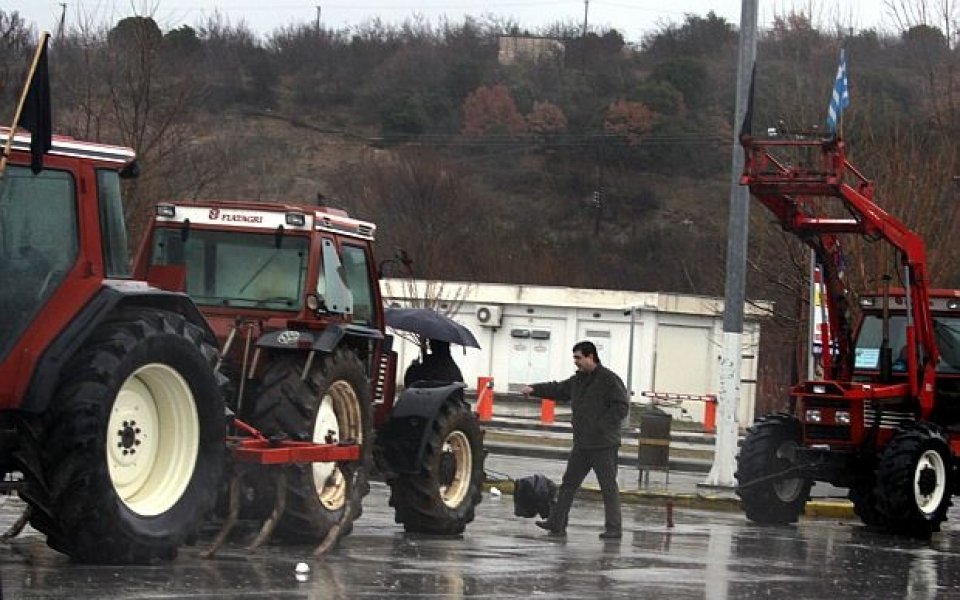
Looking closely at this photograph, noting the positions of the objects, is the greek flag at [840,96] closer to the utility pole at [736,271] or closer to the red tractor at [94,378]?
the utility pole at [736,271]

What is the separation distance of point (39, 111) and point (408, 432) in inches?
234

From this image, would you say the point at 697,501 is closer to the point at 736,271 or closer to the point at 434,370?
the point at 736,271

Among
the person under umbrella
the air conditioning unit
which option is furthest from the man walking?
the air conditioning unit

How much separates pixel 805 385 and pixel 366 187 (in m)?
54.0

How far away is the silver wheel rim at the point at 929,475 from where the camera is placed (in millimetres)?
18375

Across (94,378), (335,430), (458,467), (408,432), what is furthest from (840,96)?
(94,378)

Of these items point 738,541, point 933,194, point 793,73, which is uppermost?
point 793,73

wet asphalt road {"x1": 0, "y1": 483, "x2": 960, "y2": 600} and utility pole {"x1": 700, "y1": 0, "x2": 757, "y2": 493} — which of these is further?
utility pole {"x1": 700, "y1": 0, "x2": 757, "y2": 493}

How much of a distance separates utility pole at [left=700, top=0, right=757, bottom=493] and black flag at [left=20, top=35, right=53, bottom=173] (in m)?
12.1

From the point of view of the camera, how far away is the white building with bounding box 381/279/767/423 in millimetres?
51625

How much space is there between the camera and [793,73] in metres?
39.1

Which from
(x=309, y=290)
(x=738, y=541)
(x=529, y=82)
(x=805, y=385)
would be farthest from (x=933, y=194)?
(x=529, y=82)

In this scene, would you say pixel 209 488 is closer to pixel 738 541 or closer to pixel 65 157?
pixel 65 157

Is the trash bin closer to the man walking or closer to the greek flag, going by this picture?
the greek flag
